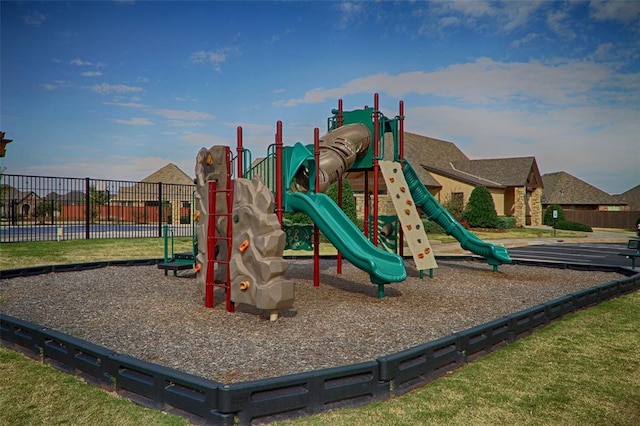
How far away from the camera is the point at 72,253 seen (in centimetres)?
1712

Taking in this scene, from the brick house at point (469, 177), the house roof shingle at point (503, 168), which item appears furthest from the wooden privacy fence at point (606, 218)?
the house roof shingle at point (503, 168)

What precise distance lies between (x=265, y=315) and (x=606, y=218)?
2000 inches

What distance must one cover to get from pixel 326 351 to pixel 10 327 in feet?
14.0

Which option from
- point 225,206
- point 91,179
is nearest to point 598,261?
point 225,206

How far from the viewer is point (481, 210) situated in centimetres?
3506

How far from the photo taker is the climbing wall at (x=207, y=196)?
8859 mm

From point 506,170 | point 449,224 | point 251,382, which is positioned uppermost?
point 506,170

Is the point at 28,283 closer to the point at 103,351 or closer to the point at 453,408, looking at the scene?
the point at 103,351

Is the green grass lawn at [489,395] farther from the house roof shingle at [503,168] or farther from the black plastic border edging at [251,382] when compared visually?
the house roof shingle at [503,168]

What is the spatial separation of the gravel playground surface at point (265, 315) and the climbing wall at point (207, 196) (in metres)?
0.82

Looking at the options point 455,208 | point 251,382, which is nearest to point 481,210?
point 455,208

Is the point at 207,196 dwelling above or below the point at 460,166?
below

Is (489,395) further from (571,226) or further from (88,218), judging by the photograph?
(571,226)

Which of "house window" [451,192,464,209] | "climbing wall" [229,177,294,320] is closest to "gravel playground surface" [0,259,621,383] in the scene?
"climbing wall" [229,177,294,320]
